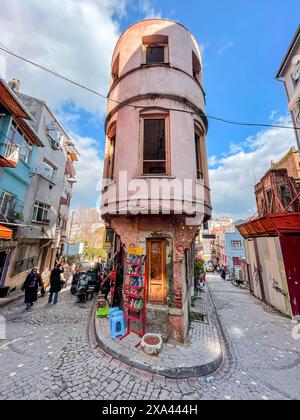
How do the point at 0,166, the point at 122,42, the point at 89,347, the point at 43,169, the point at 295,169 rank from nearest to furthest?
1. the point at 89,347
2. the point at 122,42
3. the point at 0,166
4. the point at 43,169
5. the point at 295,169

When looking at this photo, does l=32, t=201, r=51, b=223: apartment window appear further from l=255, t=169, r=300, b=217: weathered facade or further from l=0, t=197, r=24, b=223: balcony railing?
l=255, t=169, r=300, b=217: weathered facade

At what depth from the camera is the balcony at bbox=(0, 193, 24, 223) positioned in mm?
10547

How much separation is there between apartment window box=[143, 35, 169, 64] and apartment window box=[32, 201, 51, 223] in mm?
12944

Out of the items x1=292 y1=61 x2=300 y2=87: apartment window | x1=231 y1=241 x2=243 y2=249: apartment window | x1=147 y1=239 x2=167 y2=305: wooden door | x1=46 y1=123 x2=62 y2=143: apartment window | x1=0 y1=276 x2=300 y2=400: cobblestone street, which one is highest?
x1=292 y1=61 x2=300 y2=87: apartment window

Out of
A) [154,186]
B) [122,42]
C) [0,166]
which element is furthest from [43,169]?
[154,186]

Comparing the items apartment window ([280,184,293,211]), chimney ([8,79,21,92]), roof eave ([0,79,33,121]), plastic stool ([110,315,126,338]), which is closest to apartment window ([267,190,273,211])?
apartment window ([280,184,293,211])

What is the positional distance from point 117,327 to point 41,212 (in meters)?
12.9

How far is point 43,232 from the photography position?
15.2 meters

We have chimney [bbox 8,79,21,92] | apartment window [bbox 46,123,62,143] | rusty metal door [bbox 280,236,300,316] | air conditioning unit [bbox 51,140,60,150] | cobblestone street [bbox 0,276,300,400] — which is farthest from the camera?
air conditioning unit [bbox 51,140,60,150]

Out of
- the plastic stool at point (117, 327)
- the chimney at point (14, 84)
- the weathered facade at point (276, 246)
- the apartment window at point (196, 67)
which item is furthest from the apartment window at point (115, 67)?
the chimney at point (14, 84)

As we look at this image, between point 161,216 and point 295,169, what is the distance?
652 inches

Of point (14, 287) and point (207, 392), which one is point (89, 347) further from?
point (14, 287)

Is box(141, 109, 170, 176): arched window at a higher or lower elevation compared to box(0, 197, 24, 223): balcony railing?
higher

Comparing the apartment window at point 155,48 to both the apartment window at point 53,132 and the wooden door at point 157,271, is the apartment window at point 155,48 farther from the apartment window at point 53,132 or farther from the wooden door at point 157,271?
the apartment window at point 53,132
